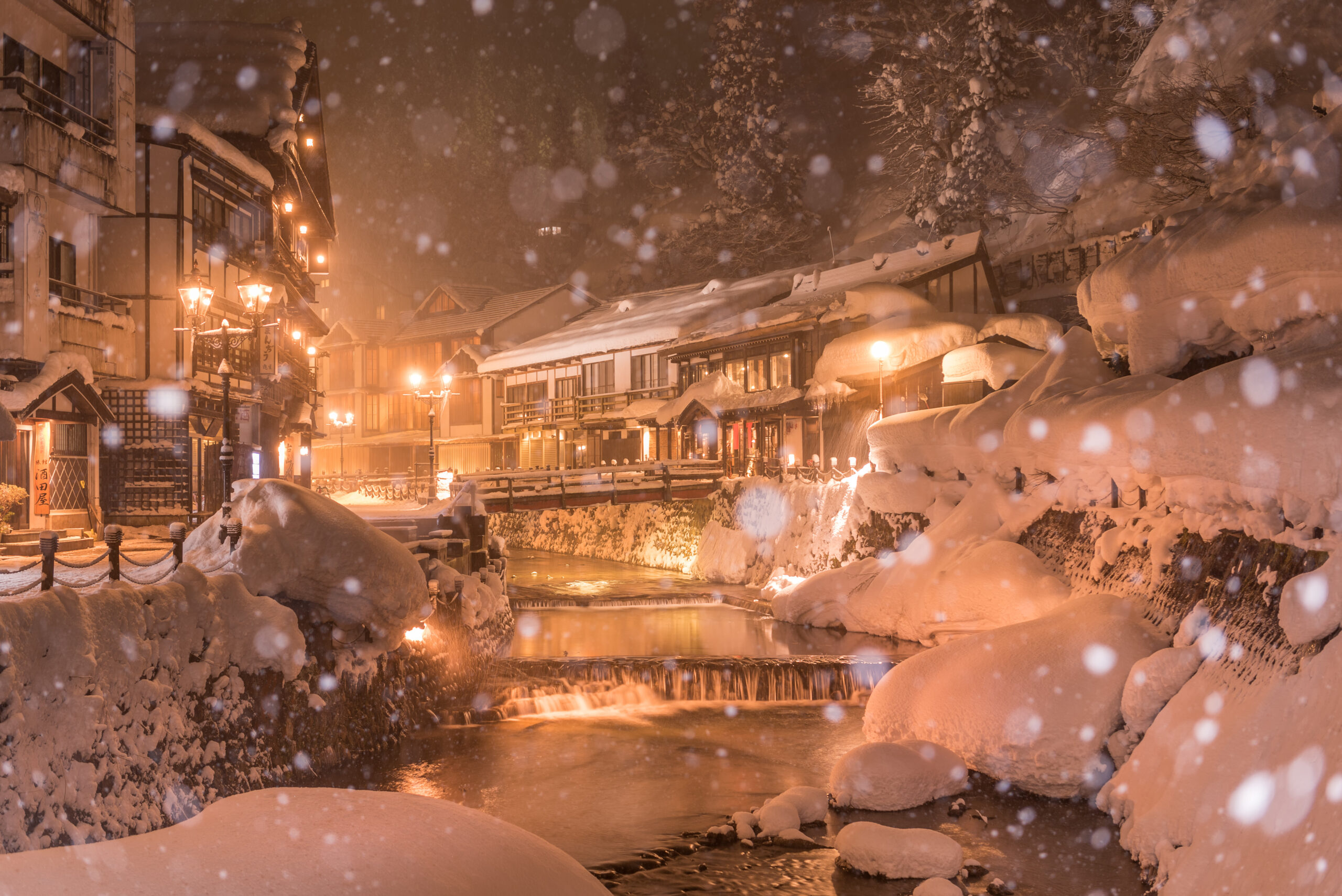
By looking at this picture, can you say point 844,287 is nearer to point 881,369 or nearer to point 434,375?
point 881,369

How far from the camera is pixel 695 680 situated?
17.3 meters

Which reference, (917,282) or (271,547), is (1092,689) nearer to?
Answer: (271,547)

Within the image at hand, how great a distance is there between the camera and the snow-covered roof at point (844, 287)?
31.1m

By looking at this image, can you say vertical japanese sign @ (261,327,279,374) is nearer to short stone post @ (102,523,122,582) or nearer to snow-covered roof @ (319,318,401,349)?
short stone post @ (102,523,122,582)

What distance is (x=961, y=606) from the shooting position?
17.8 meters

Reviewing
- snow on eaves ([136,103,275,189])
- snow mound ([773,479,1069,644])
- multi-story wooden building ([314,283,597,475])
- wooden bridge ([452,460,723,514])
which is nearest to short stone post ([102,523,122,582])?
snow mound ([773,479,1069,644])

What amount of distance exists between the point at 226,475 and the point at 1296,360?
13.5m

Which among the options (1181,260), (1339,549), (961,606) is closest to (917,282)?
(961,606)

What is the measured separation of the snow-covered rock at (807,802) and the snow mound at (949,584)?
6.55 metres

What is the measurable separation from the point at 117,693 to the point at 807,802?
7.90 metres

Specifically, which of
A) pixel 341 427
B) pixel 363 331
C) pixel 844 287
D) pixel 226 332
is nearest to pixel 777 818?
pixel 226 332

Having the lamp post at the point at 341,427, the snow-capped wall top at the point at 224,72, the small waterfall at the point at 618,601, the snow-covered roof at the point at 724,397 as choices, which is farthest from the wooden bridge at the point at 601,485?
the lamp post at the point at 341,427

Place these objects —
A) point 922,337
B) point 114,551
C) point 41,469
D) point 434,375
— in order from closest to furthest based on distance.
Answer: point 114,551
point 41,469
point 922,337
point 434,375

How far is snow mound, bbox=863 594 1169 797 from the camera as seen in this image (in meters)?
11.6
